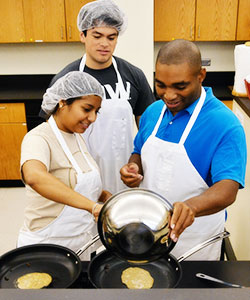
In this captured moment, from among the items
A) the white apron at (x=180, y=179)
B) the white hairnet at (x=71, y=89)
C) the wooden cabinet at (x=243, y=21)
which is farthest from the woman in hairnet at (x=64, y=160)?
the wooden cabinet at (x=243, y=21)

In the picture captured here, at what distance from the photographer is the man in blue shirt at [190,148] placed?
1271 millimetres

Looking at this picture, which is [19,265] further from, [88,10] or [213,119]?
[88,10]

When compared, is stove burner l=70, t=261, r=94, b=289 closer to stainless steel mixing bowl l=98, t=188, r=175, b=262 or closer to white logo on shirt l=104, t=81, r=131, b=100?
stainless steel mixing bowl l=98, t=188, r=175, b=262

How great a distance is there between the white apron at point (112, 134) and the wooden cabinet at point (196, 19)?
1.84m

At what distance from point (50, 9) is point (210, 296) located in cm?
360

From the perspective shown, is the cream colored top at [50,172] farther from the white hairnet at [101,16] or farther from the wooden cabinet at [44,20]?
the wooden cabinet at [44,20]

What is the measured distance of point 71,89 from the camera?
1.59 m

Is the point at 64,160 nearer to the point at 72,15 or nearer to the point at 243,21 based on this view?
the point at 72,15

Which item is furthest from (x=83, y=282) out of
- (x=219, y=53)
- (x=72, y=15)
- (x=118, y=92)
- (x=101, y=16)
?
(x=219, y=53)

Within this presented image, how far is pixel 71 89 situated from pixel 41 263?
28.7 inches

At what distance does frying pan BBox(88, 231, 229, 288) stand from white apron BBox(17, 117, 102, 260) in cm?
32

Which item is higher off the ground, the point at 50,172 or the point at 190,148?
the point at 190,148

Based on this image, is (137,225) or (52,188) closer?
(137,225)

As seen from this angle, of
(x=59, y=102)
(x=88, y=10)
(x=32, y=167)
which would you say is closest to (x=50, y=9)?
(x=88, y=10)
